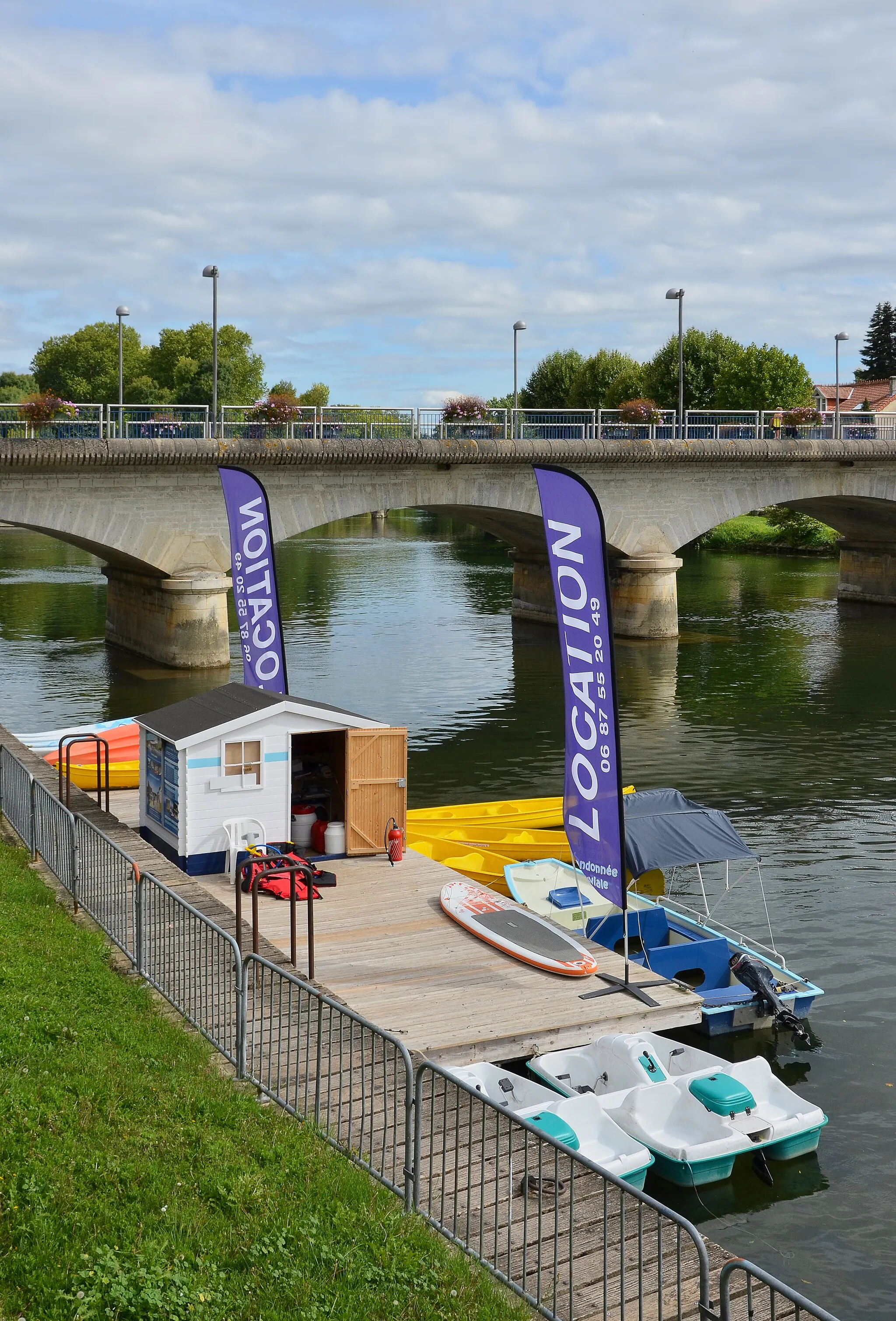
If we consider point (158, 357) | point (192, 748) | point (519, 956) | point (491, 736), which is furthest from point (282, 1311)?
point (158, 357)

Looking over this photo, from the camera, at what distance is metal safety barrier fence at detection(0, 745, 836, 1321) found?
287 inches

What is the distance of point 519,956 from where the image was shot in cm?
1380

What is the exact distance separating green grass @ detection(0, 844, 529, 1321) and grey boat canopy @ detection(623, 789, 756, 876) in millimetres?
7453

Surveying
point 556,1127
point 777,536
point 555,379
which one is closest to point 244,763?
point 556,1127

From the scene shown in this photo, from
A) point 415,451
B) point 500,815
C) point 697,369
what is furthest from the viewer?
point 697,369

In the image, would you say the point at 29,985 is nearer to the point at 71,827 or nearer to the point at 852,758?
the point at 71,827

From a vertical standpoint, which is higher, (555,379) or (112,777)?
(555,379)

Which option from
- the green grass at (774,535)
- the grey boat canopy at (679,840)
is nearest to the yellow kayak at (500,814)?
the grey boat canopy at (679,840)

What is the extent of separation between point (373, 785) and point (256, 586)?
16.9 feet

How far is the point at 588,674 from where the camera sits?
1341 cm

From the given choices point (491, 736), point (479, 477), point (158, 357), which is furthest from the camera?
point (158, 357)

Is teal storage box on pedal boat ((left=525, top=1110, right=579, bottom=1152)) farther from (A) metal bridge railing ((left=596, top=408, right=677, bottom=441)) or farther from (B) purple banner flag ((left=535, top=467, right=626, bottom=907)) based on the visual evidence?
(A) metal bridge railing ((left=596, top=408, right=677, bottom=441))

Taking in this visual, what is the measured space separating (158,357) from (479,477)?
3376 inches

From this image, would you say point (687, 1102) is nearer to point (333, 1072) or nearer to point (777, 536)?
point (333, 1072)
